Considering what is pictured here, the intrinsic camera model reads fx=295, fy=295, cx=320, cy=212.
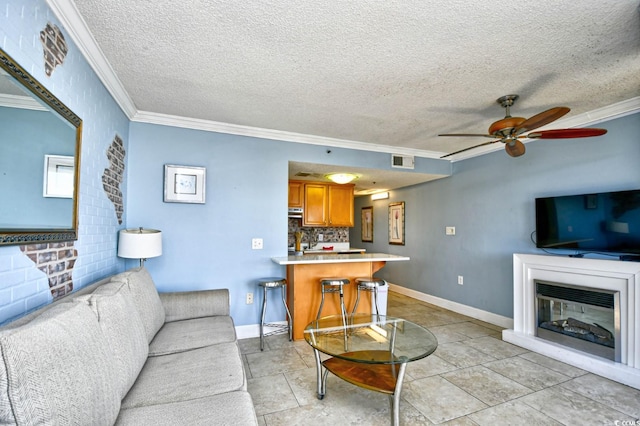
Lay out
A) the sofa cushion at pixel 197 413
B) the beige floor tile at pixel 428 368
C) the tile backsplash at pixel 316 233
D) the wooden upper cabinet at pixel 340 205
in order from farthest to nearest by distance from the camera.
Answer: the tile backsplash at pixel 316 233 → the wooden upper cabinet at pixel 340 205 → the beige floor tile at pixel 428 368 → the sofa cushion at pixel 197 413

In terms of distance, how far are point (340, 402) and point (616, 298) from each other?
258 centimetres

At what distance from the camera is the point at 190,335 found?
2150 mm

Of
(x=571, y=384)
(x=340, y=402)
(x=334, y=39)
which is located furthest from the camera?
(x=571, y=384)

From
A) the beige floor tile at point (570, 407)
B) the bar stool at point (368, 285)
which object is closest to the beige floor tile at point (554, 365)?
the beige floor tile at point (570, 407)

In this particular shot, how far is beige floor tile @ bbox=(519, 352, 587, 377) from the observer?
2.60 metres

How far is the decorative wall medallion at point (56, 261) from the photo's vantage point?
145 cm

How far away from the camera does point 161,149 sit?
3193 millimetres

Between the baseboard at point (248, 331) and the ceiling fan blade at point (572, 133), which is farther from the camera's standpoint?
the baseboard at point (248, 331)

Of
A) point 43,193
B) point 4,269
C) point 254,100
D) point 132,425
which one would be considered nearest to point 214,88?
point 254,100

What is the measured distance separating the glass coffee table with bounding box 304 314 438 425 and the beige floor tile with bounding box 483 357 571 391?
98cm

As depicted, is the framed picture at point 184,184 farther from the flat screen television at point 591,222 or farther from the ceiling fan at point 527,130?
the flat screen television at point 591,222

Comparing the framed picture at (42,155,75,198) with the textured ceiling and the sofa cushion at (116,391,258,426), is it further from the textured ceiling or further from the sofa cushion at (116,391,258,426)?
the sofa cushion at (116,391,258,426)

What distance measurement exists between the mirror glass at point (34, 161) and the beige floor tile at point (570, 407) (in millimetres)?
3219

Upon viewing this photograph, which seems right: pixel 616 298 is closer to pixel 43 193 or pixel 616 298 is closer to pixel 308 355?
pixel 308 355
